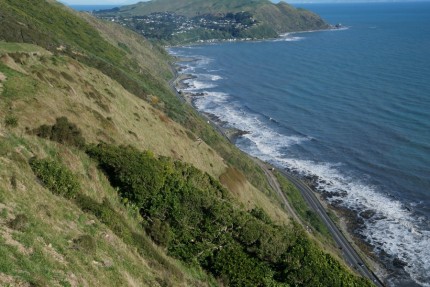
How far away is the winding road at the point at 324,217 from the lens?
153 feet

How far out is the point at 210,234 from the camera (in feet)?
86.0

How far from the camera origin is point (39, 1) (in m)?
95.8

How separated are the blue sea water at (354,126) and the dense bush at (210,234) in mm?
23086

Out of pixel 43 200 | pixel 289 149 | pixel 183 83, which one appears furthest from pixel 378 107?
pixel 43 200

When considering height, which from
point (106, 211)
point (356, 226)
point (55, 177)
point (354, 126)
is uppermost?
point (55, 177)

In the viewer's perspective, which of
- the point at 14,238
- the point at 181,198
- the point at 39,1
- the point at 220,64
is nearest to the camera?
the point at 14,238

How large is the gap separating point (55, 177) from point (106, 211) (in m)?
3.11

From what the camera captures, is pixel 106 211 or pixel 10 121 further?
pixel 10 121

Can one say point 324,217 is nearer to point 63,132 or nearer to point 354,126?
point 354,126

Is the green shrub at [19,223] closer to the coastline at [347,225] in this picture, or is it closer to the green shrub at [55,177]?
the green shrub at [55,177]

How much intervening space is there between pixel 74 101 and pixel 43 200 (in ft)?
54.3

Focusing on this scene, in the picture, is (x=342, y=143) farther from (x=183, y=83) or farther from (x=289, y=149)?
(x=183, y=83)

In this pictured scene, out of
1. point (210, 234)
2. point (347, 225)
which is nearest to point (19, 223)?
point (210, 234)

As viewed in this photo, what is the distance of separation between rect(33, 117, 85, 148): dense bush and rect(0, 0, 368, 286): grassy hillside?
8cm
